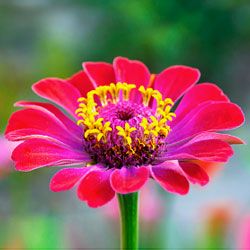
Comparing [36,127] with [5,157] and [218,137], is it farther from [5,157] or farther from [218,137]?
[5,157]

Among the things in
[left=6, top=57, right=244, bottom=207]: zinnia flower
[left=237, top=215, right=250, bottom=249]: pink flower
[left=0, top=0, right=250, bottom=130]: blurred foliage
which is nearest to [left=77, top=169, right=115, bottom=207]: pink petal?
[left=6, top=57, right=244, bottom=207]: zinnia flower

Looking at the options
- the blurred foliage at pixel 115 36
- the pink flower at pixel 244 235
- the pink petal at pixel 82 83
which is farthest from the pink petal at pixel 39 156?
the blurred foliage at pixel 115 36

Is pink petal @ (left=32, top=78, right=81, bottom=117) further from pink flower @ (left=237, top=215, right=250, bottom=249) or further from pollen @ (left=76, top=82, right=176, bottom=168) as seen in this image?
pink flower @ (left=237, top=215, right=250, bottom=249)

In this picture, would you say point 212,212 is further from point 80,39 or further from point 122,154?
point 80,39

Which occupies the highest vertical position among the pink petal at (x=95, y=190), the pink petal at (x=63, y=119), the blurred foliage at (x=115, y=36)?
the blurred foliage at (x=115, y=36)

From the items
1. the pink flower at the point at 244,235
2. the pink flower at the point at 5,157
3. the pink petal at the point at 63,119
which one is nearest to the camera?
the pink petal at the point at 63,119

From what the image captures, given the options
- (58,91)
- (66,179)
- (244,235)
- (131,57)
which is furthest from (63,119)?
(131,57)

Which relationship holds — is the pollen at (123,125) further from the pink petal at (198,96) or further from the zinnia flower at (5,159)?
the zinnia flower at (5,159)
